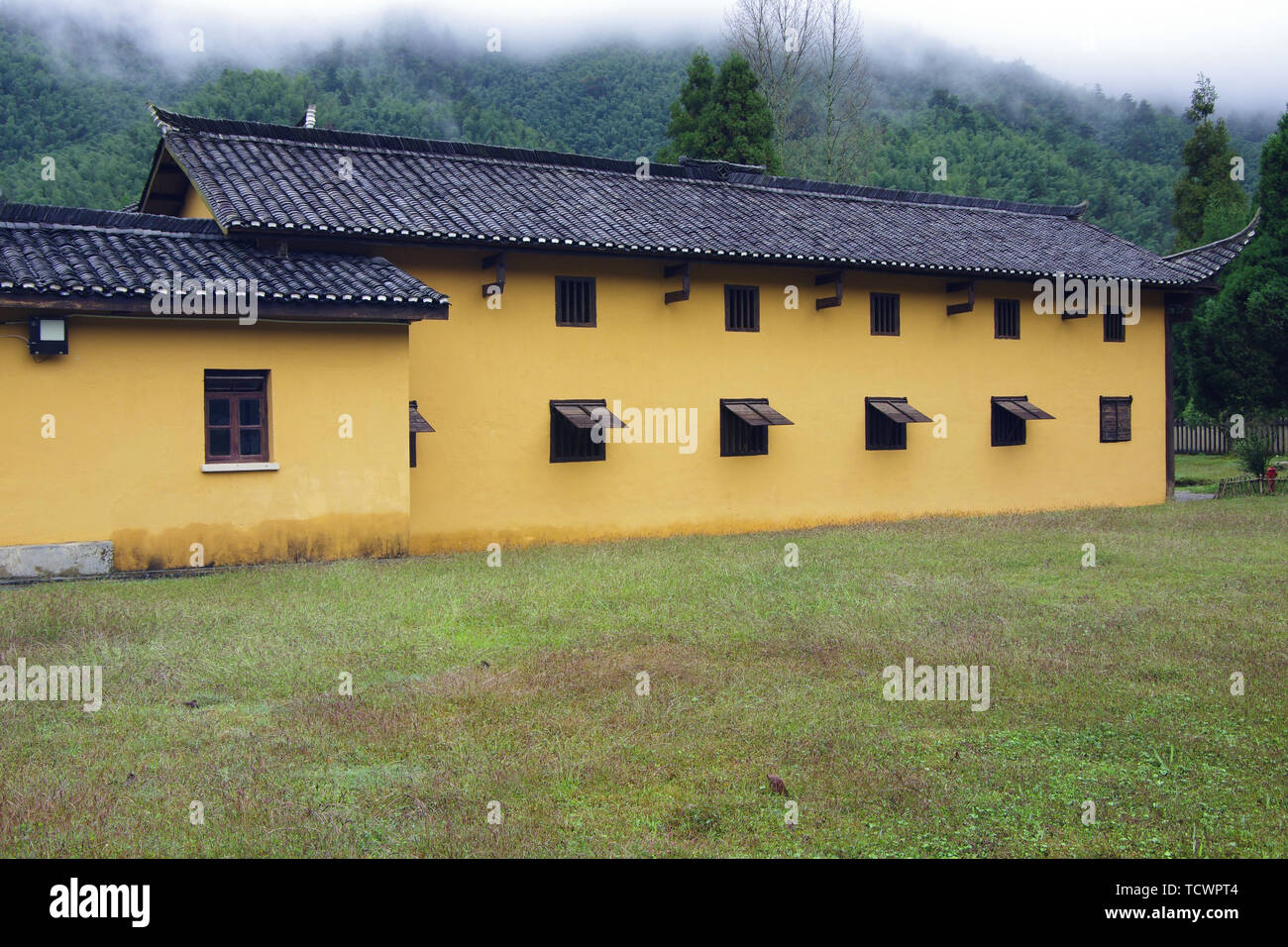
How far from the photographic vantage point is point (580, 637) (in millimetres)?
9516

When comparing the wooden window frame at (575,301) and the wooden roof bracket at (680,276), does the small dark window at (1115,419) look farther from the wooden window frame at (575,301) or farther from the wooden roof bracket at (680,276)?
the wooden window frame at (575,301)

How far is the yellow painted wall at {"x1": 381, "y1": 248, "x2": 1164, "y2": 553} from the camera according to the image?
16484 millimetres

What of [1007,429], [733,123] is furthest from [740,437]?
[733,123]

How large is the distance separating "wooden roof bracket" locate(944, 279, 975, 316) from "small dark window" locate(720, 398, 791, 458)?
4.13 metres

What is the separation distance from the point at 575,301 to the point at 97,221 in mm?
6436

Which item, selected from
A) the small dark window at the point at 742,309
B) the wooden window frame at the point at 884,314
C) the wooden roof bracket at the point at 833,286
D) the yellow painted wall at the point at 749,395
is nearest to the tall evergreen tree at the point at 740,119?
the yellow painted wall at the point at 749,395

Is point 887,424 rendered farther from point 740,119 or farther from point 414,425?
point 740,119

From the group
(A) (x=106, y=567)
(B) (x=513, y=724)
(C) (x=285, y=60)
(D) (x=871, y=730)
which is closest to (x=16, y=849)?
(B) (x=513, y=724)

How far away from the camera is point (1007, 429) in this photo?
69.8 feet

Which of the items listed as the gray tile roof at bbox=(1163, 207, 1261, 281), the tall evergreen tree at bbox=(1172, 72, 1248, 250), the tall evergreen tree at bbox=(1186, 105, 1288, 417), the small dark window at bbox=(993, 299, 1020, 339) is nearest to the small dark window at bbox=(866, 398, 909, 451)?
the small dark window at bbox=(993, 299, 1020, 339)

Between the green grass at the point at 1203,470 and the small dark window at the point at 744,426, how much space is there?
1101 cm

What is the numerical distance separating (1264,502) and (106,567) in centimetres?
1860

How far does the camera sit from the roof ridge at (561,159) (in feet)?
56.0

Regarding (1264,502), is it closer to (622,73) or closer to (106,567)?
(106,567)
